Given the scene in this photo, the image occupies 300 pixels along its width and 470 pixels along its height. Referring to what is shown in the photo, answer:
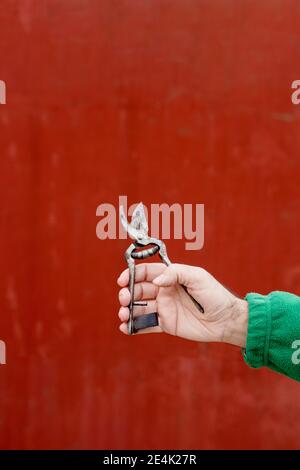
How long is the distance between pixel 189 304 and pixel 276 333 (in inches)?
7.3

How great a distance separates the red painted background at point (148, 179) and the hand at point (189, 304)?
1.52ft

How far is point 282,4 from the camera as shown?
158 centimetres

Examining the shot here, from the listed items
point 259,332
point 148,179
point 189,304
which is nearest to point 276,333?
point 259,332

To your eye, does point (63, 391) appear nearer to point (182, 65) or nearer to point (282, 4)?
point (182, 65)

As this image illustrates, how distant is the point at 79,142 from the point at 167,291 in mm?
663

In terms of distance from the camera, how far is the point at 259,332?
1.03 m

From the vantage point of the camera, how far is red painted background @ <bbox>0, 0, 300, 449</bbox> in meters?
1.58

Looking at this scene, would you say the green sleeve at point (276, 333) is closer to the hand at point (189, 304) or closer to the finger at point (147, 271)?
the hand at point (189, 304)

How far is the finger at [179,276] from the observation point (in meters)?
1.02

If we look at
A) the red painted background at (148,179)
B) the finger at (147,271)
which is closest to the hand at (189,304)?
the finger at (147,271)

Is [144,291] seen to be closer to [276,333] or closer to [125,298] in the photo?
[125,298]

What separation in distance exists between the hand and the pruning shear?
1 centimetres

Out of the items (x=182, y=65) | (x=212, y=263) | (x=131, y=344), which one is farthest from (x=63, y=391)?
(x=182, y=65)

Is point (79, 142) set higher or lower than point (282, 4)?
lower
